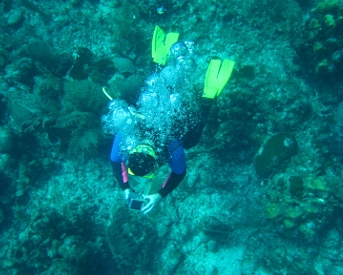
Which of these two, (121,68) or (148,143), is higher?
(121,68)

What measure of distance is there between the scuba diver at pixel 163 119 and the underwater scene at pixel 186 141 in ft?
0.12

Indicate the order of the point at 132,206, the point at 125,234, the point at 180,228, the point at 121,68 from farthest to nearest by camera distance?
the point at 121,68
the point at 180,228
the point at 125,234
the point at 132,206

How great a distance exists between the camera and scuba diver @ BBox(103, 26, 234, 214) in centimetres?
413

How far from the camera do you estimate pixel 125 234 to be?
17.9 feet

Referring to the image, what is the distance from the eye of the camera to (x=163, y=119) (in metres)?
4.94

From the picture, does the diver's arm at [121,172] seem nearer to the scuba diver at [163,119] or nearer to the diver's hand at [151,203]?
the scuba diver at [163,119]

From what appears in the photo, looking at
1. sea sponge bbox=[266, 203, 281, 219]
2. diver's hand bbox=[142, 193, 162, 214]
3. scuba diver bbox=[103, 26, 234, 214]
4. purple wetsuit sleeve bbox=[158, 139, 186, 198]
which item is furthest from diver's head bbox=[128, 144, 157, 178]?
sea sponge bbox=[266, 203, 281, 219]

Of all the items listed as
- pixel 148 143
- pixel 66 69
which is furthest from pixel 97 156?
pixel 148 143

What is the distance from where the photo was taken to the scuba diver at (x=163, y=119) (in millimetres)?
4129

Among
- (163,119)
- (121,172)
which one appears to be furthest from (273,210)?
(121,172)

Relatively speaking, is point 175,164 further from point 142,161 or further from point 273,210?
point 273,210

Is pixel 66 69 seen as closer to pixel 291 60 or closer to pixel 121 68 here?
pixel 121 68

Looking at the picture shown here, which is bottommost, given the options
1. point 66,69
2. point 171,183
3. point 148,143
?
point 171,183

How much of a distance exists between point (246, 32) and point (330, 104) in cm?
288
